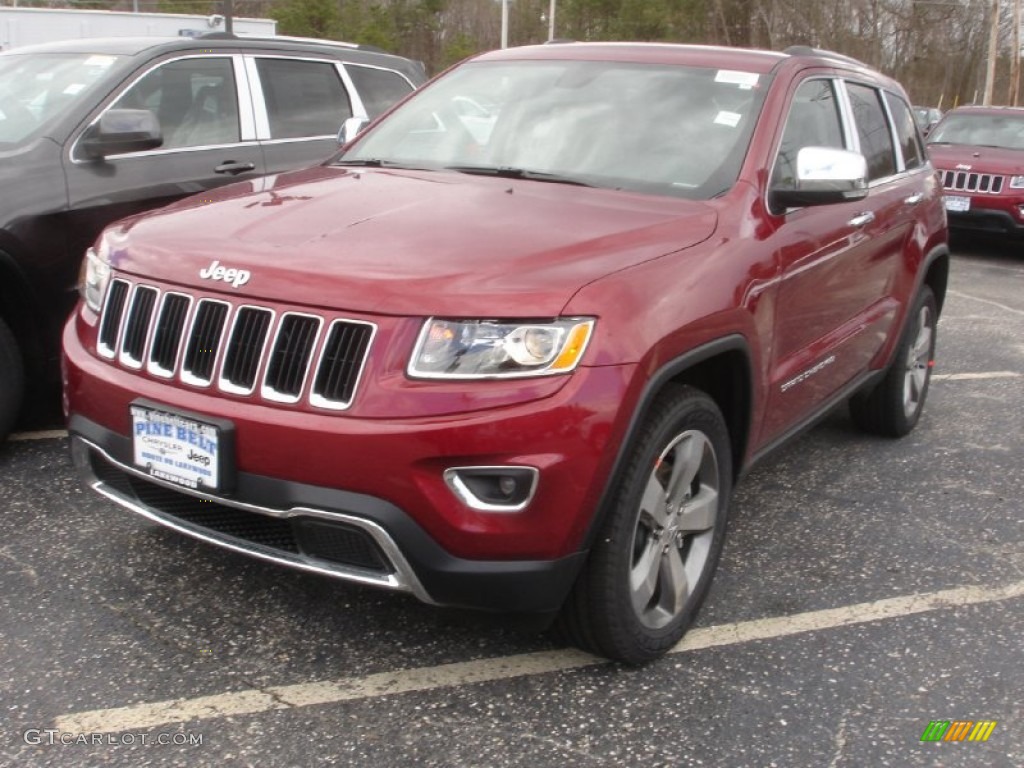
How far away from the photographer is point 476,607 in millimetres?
2695

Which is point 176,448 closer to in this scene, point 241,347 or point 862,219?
point 241,347

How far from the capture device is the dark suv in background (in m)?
4.43

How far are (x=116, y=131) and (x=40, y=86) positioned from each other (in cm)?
77

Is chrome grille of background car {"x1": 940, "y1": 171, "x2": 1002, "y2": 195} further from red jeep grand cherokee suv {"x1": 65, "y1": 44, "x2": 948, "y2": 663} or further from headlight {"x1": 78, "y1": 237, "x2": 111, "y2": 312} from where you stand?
headlight {"x1": 78, "y1": 237, "x2": 111, "y2": 312}

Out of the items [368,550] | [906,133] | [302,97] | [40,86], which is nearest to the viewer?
[368,550]

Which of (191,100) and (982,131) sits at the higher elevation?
(191,100)

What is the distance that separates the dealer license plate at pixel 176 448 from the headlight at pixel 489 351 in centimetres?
58

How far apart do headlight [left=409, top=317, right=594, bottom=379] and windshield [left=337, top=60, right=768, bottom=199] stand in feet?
3.52

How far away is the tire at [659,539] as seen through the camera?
109 inches

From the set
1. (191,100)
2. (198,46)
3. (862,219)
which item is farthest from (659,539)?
(198,46)

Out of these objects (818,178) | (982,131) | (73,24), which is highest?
(818,178)

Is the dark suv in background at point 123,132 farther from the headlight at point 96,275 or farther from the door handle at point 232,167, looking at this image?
the headlight at point 96,275

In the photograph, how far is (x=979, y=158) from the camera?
470 inches

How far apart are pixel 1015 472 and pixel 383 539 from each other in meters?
3.51
